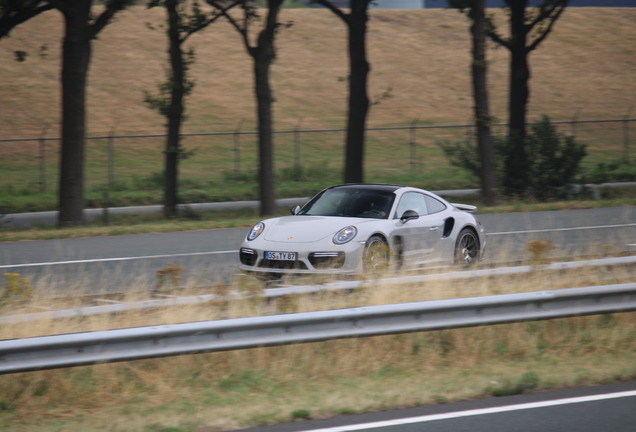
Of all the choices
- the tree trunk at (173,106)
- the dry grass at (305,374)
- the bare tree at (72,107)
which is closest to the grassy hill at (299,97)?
the tree trunk at (173,106)

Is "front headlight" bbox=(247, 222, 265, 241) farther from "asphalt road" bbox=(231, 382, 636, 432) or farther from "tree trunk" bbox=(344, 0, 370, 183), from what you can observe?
"tree trunk" bbox=(344, 0, 370, 183)

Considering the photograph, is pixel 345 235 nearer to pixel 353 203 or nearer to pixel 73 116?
pixel 353 203

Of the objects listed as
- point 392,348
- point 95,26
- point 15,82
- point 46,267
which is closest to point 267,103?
point 95,26

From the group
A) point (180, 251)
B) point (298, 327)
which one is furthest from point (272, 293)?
point (180, 251)

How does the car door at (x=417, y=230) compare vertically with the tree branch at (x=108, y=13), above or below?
below

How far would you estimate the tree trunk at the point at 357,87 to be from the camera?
24.2 m

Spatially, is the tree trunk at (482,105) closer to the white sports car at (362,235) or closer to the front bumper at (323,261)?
the white sports car at (362,235)

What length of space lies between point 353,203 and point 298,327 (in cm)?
555

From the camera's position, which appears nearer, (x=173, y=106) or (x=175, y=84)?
(x=175, y=84)

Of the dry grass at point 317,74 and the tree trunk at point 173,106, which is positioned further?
the dry grass at point 317,74

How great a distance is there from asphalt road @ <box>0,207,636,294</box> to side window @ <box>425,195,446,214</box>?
1.23m

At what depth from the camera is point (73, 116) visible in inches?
813

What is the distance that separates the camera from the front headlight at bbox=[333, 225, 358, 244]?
37.1 ft

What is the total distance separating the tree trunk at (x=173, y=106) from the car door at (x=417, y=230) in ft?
38.3
